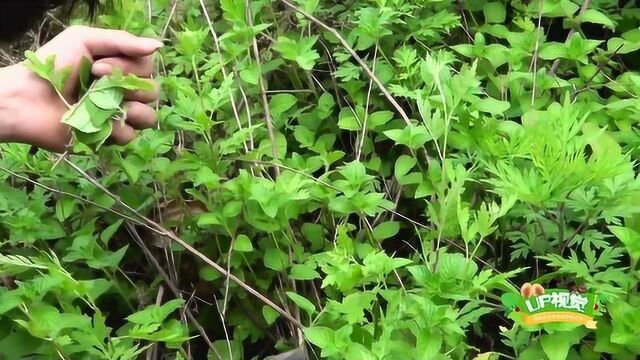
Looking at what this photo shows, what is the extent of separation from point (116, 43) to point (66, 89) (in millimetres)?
93


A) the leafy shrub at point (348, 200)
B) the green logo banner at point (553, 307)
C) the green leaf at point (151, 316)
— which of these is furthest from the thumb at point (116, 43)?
the green logo banner at point (553, 307)

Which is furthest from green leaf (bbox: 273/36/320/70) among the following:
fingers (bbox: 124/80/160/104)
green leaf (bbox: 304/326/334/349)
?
green leaf (bbox: 304/326/334/349)

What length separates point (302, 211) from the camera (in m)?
1.20

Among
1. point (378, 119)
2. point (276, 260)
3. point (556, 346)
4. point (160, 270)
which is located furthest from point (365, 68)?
point (556, 346)

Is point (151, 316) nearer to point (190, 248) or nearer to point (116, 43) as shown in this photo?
point (190, 248)

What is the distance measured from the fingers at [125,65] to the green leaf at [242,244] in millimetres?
261

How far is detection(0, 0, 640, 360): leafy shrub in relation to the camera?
3.24 feet

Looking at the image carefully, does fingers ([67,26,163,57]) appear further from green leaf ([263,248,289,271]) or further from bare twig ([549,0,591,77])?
bare twig ([549,0,591,77])

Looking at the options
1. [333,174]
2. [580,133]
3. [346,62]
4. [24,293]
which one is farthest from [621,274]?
[24,293]

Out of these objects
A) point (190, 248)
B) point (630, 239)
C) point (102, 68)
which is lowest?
point (190, 248)

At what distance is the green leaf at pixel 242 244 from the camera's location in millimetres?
1159

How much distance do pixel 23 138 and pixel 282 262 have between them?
15.0 inches

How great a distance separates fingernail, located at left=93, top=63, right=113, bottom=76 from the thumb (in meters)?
0.03

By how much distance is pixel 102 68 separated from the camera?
1128mm
